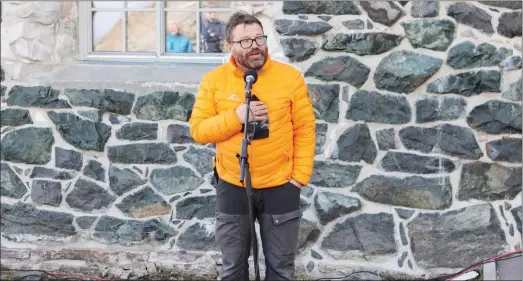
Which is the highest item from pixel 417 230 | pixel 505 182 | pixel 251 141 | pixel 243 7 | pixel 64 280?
pixel 243 7

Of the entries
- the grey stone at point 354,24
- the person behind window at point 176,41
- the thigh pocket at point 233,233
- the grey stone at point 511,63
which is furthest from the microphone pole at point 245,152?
the person behind window at point 176,41

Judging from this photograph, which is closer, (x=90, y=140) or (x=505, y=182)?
(x=505, y=182)

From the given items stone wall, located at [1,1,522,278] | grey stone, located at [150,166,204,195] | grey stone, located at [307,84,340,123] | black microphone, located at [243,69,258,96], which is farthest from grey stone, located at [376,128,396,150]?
black microphone, located at [243,69,258,96]

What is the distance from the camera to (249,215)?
371 centimetres

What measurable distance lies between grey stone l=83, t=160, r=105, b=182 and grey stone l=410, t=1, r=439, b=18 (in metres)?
2.40

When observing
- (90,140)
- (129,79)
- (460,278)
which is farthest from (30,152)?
(460,278)

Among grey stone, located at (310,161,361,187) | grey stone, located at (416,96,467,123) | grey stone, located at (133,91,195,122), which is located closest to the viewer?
grey stone, located at (416,96,467,123)

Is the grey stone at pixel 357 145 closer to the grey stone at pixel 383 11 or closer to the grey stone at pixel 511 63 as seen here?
the grey stone at pixel 383 11

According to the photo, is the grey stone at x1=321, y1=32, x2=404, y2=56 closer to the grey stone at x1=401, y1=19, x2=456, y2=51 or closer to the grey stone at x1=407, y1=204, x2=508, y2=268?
the grey stone at x1=401, y1=19, x2=456, y2=51

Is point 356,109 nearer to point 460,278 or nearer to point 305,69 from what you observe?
point 305,69

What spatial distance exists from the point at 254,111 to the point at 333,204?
1.81m

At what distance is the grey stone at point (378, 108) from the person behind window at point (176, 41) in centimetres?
145

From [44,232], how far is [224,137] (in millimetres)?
2424

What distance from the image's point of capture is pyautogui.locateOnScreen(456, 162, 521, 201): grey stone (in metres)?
5.03
